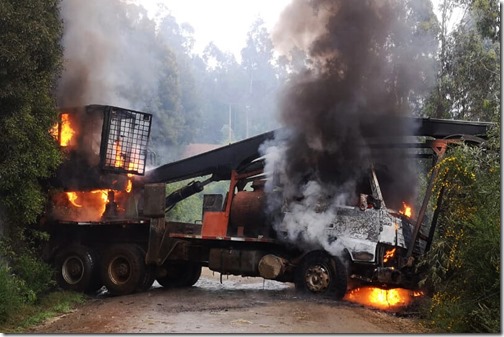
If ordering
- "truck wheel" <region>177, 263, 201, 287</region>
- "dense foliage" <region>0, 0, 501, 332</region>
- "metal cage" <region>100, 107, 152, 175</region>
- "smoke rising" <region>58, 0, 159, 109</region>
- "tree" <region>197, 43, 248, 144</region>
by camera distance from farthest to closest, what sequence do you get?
"tree" <region>197, 43, 248, 144</region>, "smoke rising" <region>58, 0, 159, 109</region>, "truck wheel" <region>177, 263, 201, 287</region>, "metal cage" <region>100, 107, 152, 175</region>, "dense foliage" <region>0, 0, 501, 332</region>

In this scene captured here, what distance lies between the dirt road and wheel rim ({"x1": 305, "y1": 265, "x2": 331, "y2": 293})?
29cm

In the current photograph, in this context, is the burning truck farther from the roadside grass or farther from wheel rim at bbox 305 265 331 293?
the roadside grass

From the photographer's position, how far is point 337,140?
38.3 ft

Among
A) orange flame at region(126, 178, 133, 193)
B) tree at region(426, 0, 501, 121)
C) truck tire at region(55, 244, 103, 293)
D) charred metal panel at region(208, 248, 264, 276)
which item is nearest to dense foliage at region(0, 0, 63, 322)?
truck tire at region(55, 244, 103, 293)

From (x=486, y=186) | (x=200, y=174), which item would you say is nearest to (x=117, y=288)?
(x=200, y=174)

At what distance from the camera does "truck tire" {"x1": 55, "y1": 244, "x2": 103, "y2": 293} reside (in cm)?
1346

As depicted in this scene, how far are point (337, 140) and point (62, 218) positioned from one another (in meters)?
6.66

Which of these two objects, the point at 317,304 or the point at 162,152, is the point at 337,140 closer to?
the point at 317,304

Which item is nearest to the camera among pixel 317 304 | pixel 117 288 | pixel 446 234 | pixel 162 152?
pixel 446 234

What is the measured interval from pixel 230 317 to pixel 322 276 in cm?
224

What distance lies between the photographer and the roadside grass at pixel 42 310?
959 centimetres

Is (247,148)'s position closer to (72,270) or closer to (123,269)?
(123,269)

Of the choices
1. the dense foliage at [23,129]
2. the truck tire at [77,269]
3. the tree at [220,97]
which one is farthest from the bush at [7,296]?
the tree at [220,97]

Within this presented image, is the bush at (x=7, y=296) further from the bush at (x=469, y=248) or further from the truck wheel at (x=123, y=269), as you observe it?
the bush at (x=469, y=248)
